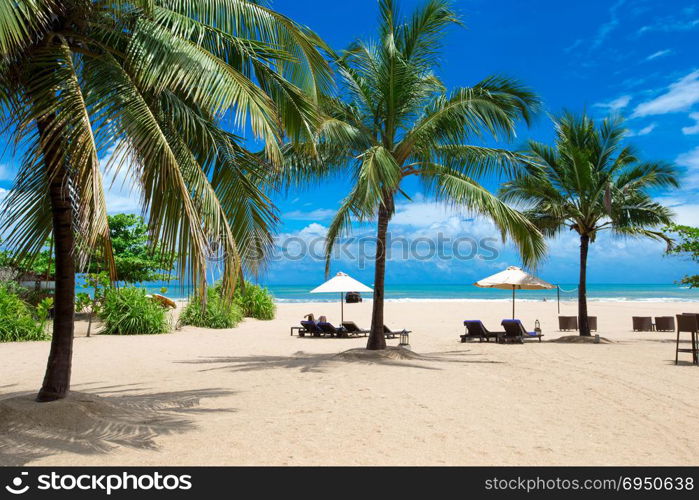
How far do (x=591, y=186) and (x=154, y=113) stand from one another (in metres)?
14.2

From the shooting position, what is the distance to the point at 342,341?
54.6 ft

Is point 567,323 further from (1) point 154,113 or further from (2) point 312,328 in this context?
(1) point 154,113

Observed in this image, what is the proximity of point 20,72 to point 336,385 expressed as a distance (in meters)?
5.85

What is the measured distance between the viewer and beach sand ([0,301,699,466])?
491cm

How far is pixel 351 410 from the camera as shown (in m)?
6.77

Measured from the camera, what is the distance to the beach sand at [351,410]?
491 cm

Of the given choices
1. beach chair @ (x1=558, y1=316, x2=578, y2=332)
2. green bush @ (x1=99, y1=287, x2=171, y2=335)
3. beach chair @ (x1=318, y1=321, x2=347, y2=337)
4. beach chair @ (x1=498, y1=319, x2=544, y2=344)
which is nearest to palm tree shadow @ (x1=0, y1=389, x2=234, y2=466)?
green bush @ (x1=99, y1=287, x2=171, y2=335)

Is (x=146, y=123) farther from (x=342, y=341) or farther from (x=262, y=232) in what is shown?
(x=342, y=341)

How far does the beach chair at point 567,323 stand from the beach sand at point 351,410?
24.9ft

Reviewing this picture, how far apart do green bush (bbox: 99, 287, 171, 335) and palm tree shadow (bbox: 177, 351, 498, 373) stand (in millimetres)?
5871

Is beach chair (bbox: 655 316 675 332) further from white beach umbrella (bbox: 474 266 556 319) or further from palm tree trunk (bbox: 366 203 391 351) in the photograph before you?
palm tree trunk (bbox: 366 203 391 351)

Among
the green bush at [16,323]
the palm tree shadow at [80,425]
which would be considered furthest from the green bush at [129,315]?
the palm tree shadow at [80,425]
